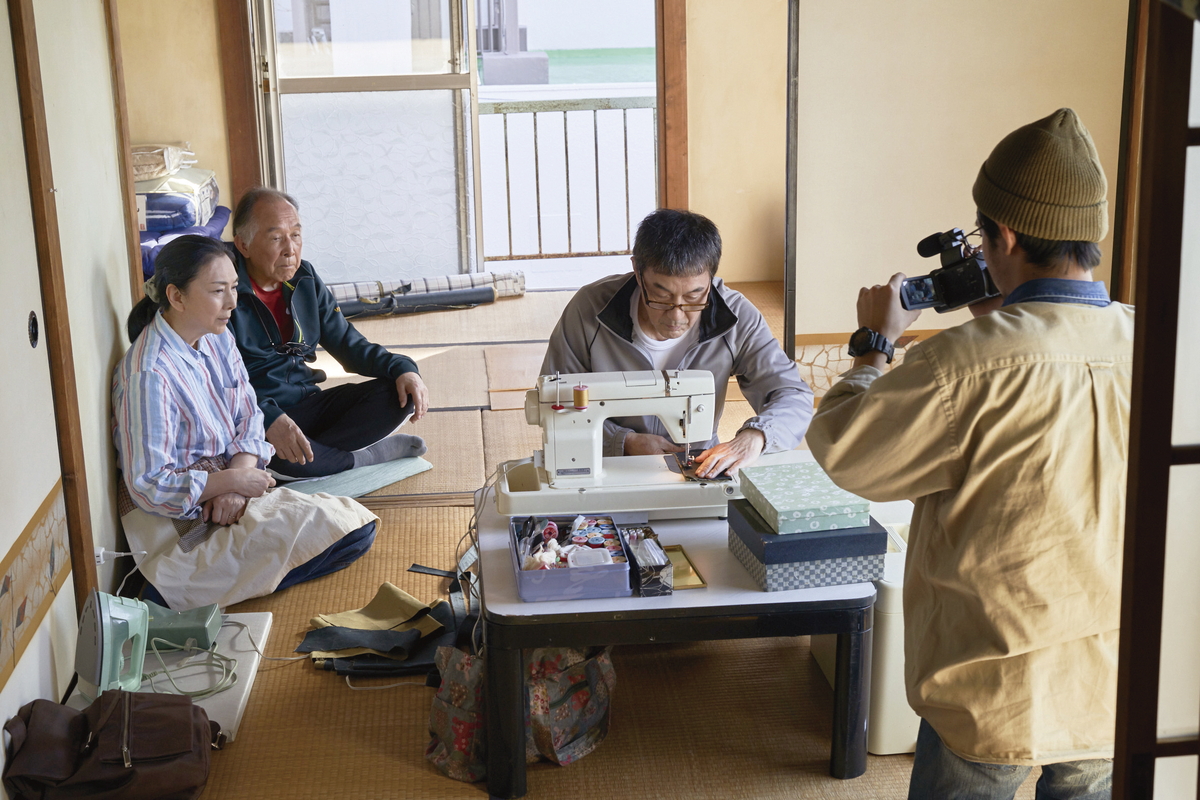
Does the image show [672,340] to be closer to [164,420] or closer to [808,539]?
[808,539]

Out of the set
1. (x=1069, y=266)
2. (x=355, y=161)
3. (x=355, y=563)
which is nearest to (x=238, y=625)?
(x=355, y=563)

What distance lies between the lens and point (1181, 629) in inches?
42.4

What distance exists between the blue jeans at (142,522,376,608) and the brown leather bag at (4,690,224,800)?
2.24 ft

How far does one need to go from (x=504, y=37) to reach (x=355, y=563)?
34.5 ft

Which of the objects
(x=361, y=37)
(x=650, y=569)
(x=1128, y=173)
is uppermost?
(x=361, y=37)

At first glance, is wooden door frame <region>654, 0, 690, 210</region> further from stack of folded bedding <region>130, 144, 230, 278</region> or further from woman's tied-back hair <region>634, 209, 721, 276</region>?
woman's tied-back hair <region>634, 209, 721, 276</region>

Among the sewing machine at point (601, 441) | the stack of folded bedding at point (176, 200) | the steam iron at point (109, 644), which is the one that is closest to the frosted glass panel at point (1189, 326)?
the sewing machine at point (601, 441)

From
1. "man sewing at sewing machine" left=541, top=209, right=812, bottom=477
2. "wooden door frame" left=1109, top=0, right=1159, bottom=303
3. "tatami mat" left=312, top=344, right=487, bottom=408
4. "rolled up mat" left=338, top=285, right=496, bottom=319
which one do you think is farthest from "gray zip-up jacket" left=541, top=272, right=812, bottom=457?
"rolled up mat" left=338, top=285, right=496, bottom=319

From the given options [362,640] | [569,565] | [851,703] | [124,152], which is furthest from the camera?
[124,152]

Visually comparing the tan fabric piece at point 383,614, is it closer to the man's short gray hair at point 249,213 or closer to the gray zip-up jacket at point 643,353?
the gray zip-up jacket at point 643,353

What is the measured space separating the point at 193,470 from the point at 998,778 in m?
1.94

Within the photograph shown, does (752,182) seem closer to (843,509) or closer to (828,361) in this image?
(828,361)

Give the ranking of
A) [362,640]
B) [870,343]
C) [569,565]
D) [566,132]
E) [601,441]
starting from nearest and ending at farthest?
[870,343] < [569,565] < [601,441] < [362,640] < [566,132]

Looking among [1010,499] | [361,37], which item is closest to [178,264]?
[1010,499]
